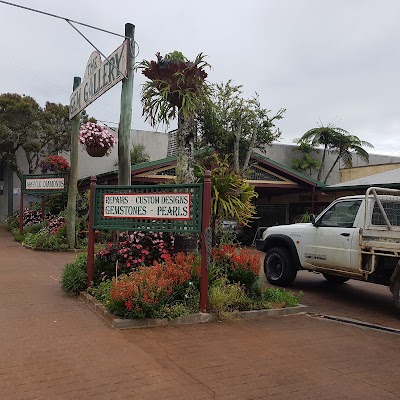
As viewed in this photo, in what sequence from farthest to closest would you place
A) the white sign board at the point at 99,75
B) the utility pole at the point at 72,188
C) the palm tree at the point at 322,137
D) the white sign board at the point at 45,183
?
the palm tree at the point at 322,137 → the white sign board at the point at 45,183 → the utility pole at the point at 72,188 → the white sign board at the point at 99,75

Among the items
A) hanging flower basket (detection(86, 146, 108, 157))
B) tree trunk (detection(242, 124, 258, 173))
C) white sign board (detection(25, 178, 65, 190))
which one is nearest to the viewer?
hanging flower basket (detection(86, 146, 108, 157))

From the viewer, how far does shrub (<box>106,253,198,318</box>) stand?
5.85m

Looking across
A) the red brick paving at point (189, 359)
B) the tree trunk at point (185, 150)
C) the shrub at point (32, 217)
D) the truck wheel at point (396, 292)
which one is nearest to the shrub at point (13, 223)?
the shrub at point (32, 217)

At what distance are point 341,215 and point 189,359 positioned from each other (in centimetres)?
508

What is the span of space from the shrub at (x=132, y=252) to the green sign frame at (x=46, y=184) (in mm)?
7364

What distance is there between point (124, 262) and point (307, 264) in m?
3.78

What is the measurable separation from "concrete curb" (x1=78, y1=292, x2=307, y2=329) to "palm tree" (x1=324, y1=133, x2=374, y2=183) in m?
20.5

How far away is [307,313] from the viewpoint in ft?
24.2

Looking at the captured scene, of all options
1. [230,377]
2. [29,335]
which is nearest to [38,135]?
[29,335]

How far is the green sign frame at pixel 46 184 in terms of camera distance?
48.7ft

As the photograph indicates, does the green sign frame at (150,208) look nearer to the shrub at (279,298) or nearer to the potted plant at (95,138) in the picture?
the shrub at (279,298)

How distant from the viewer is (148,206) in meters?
6.91

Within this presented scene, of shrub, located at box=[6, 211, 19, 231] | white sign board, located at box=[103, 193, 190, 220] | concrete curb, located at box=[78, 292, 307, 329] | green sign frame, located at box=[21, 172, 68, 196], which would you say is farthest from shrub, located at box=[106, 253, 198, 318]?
shrub, located at box=[6, 211, 19, 231]

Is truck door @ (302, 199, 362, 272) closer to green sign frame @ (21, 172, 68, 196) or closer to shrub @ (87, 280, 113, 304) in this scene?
shrub @ (87, 280, 113, 304)
